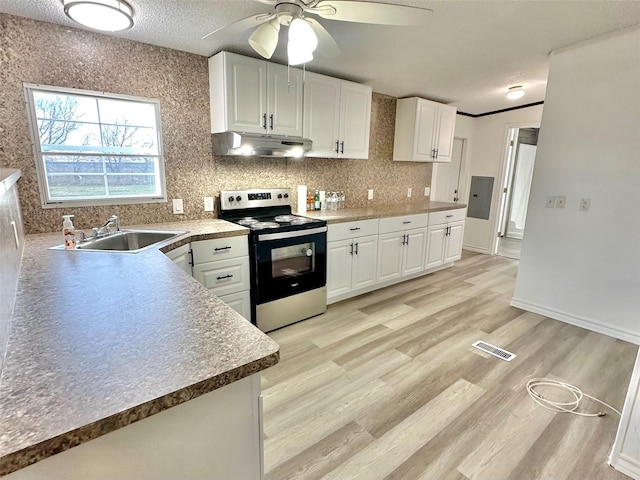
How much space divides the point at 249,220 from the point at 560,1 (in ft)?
8.84

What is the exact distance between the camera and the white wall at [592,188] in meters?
2.59

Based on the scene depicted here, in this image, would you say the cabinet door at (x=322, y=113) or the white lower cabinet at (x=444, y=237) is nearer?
the cabinet door at (x=322, y=113)

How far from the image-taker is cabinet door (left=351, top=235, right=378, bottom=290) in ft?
11.0

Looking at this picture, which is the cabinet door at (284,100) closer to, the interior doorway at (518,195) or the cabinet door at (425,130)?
the cabinet door at (425,130)

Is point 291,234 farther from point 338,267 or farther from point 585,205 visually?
point 585,205

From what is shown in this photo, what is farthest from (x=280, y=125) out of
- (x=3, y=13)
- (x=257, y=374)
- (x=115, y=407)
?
(x=115, y=407)

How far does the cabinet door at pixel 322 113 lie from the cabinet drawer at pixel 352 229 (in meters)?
0.78

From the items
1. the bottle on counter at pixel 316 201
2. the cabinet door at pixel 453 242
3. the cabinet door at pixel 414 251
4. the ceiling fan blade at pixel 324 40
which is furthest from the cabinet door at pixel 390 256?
the ceiling fan blade at pixel 324 40

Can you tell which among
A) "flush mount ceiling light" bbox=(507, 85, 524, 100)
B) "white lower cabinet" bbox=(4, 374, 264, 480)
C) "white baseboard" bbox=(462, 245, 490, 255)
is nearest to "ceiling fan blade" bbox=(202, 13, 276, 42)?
"white lower cabinet" bbox=(4, 374, 264, 480)

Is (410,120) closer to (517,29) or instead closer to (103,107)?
(517,29)

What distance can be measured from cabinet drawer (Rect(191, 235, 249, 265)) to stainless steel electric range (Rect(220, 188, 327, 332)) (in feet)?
0.23

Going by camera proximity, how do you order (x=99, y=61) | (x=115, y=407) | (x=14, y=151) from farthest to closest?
(x=99, y=61), (x=14, y=151), (x=115, y=407)

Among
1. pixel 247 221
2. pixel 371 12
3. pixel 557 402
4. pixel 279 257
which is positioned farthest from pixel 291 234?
pixel 557 402

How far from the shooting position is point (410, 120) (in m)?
4.12
